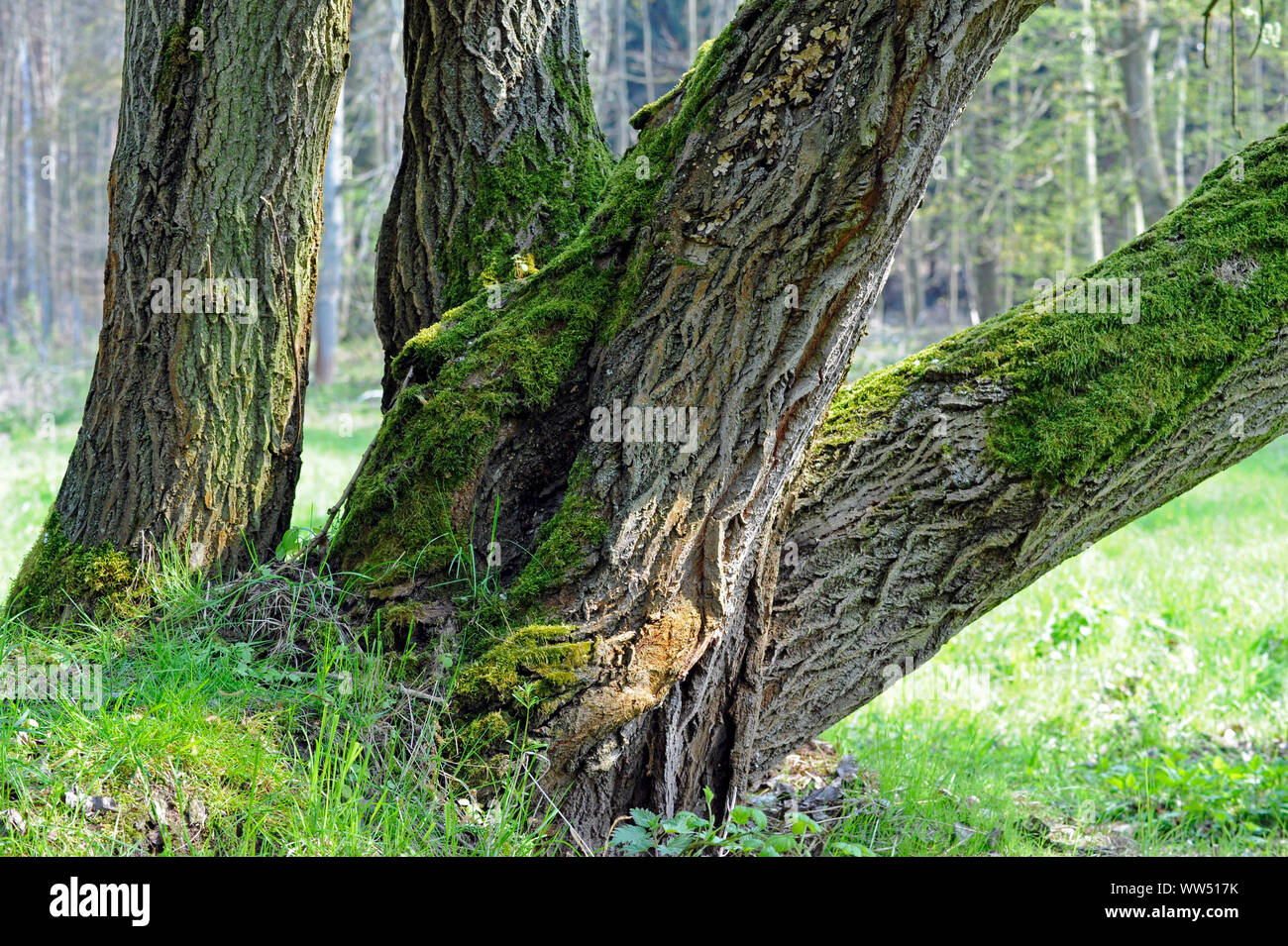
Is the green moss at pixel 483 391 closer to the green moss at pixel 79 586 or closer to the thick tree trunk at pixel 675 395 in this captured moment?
the thick tree trunk at pixel 675 395

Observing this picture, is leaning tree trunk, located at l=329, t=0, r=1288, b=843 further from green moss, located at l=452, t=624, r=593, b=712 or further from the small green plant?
the small green plant

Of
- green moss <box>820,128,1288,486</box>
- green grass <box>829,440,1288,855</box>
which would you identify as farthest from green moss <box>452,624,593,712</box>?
green grass <box>829,440,1288,855</box>

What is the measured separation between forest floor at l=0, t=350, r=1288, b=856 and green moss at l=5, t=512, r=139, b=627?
0.12m

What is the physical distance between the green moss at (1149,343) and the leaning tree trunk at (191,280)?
1925mm

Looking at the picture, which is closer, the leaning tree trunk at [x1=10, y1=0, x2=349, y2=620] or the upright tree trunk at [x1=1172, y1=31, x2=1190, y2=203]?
the leaning tree trunk at [x1=10, y1=0, x2=349, y2=620]

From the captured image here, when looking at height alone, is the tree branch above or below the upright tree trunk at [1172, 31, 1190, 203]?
below

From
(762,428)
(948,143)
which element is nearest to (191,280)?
(762,428)

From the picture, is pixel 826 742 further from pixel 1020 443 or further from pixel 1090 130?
pixel 1090 130

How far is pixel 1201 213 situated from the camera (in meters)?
2.75

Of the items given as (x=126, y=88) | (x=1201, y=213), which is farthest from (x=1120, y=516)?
(x=126, y=88)

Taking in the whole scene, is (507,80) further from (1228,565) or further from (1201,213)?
(1228,565)

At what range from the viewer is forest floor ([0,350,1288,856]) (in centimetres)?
214

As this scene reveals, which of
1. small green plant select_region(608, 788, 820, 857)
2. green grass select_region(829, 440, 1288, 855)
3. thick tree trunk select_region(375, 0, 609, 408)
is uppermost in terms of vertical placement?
thick tree trunk select_region(375, 0, 609, 408)
